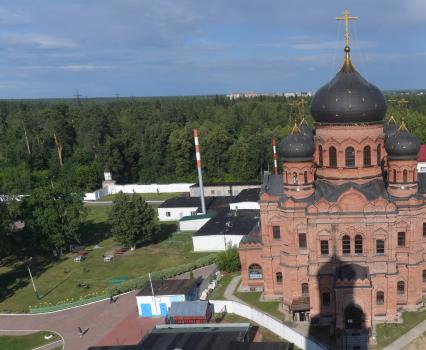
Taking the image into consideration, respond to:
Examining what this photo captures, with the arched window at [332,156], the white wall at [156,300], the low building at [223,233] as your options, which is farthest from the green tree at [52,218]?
the arched window at [332,156]

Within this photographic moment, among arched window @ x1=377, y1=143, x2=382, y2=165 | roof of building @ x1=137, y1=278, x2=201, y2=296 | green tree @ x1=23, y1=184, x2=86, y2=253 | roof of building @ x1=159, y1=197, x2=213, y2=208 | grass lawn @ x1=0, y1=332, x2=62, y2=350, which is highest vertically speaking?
arched window @ x1=377, y1=143, x2=382, y2=165

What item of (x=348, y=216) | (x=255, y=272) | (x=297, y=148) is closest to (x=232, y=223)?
(x=255, y=272)

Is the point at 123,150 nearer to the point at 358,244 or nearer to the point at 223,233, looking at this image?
the point at 223,233

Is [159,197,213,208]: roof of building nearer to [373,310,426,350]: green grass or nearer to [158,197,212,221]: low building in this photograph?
[158,197,212,221]: low building

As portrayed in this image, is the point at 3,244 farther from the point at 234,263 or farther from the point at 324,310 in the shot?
the point at 324,310

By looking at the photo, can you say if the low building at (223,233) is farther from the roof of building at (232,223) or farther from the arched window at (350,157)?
the arched window at (350,157)

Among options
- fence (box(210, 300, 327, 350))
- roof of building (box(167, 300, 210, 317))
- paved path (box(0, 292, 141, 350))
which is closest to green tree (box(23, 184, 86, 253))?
paved path (box(0, 292, 141, 350))
